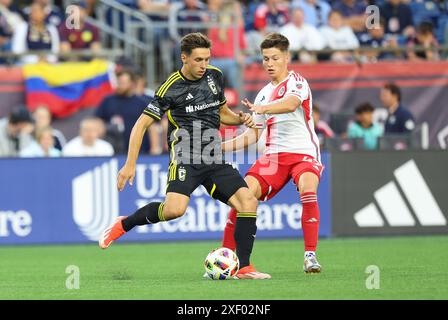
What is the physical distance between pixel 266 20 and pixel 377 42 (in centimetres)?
208

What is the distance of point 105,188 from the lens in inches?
637

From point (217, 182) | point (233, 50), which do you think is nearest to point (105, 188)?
point (233, 50)

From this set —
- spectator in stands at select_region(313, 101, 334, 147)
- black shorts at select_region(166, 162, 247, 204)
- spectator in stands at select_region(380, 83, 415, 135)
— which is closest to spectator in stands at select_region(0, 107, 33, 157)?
spectator in stands at select_region(313, 101, 334, 147)

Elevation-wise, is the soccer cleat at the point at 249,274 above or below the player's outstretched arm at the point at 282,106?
below

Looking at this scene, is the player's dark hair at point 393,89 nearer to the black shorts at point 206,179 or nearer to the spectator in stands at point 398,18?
the spectator in stands at point 398,18

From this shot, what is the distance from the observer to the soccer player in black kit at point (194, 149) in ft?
34.9

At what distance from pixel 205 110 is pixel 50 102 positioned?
812 cm

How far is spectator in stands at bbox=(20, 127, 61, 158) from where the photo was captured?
1705 cm

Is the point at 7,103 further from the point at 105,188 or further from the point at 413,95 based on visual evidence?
the point at 413,95

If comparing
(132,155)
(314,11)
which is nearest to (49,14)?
(314,11)

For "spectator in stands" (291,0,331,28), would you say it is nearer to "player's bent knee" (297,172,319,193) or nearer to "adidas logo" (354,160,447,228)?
"adidas logo" (354,160,447,228)

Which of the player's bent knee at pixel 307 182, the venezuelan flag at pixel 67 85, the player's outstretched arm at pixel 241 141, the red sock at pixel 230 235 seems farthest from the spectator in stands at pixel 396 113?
the red sock at pixel 230 235

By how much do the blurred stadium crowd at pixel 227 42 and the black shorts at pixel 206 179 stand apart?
20.3ft

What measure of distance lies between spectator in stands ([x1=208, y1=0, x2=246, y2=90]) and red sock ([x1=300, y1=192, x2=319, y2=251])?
7.77 metres
